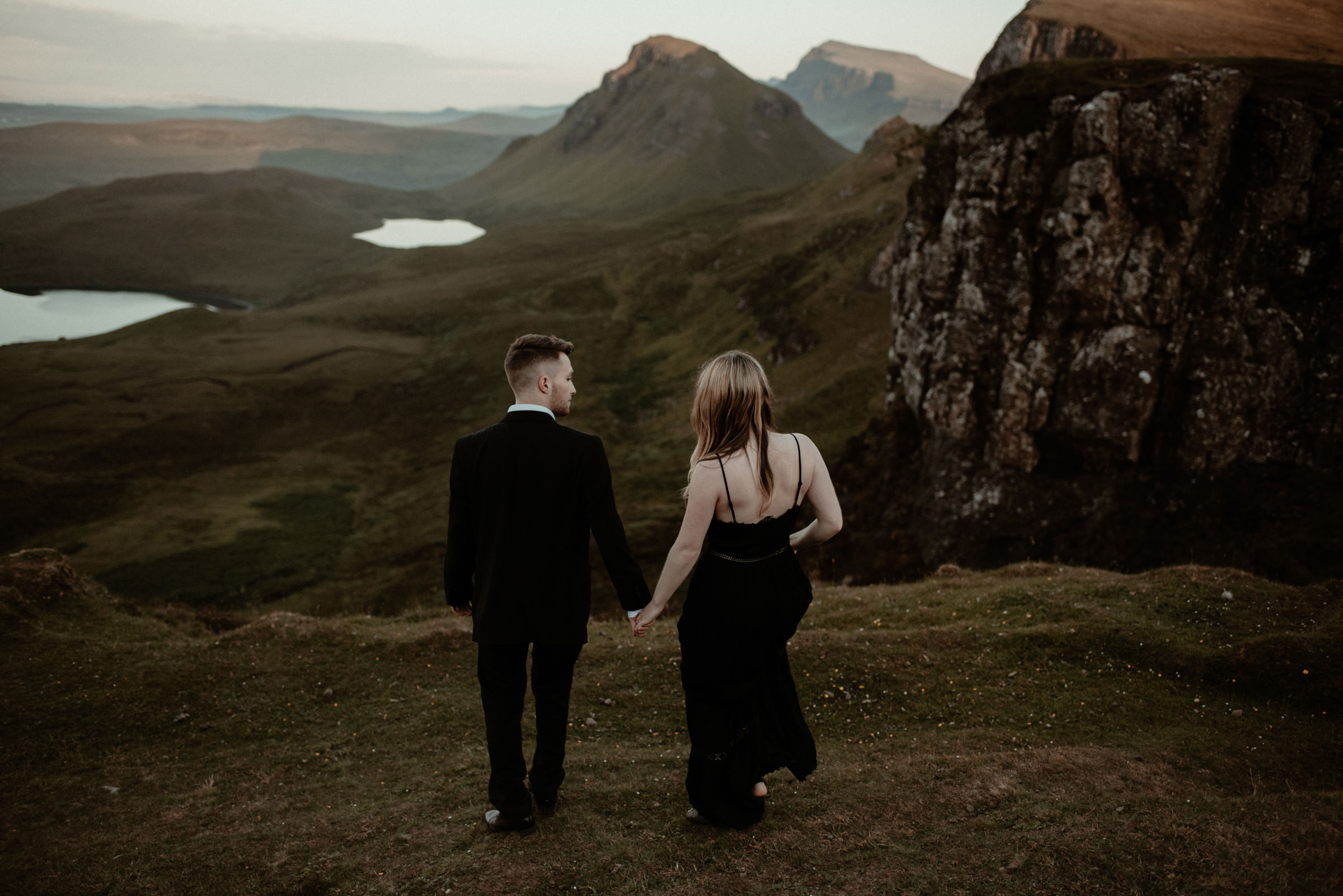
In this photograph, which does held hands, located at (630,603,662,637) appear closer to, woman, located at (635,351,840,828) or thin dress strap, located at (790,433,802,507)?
woman, located at (635,351,840,828)

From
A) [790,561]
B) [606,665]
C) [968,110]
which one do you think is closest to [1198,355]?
[968,110]

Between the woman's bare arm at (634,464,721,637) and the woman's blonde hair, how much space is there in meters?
0.14

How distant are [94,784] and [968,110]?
118ft

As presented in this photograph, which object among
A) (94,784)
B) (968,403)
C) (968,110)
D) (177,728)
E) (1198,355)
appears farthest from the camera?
(968,110)

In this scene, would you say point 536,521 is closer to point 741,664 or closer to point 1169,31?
point 741,664

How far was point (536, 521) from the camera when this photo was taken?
700 centimetres

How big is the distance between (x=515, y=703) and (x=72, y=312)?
18071cm

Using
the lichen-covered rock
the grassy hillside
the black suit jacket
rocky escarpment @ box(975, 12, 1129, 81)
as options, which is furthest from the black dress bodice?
rocky escarpment @ box(975, 12, 1129, 81)

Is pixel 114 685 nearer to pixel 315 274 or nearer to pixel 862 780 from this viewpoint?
pixel 862 780

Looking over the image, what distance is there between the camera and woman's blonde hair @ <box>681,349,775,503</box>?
256 inches

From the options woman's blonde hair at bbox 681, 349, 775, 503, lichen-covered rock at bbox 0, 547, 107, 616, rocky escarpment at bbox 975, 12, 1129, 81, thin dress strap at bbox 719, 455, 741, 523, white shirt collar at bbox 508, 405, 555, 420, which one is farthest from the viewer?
rocky escarpment at bbox 975, 12, 1129, 81

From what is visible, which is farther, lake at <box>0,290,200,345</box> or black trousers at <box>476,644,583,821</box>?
lake at <box>0,290,200,345</box>

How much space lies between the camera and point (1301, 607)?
511 inches

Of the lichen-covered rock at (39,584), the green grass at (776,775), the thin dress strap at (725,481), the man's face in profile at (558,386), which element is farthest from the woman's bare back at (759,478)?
the lichen-covered rock at (39,584)
